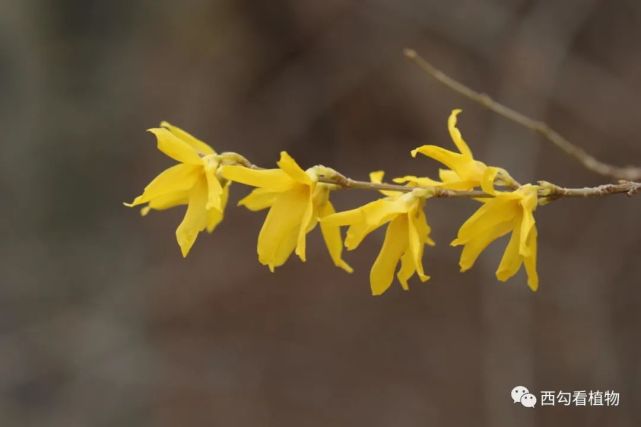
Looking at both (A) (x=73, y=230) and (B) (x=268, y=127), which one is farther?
(B) (x=268, y=127)

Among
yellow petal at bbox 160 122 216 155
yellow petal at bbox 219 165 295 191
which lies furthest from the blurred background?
yellow petal at bbox 219 165 295 191

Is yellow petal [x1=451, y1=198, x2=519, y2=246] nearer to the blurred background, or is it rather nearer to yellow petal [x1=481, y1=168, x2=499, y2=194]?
yellow petal [x1=481, y1=168, x2=499, y2=194]

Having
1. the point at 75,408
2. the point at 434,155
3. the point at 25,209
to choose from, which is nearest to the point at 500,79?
the point at 25,209

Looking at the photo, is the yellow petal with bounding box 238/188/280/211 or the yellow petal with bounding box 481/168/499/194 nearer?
the yellow petal with bounding box 481/168/499/194

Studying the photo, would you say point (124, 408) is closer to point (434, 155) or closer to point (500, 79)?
point (500, 79)

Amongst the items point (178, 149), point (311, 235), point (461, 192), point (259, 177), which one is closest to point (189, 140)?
point (178, 149)
